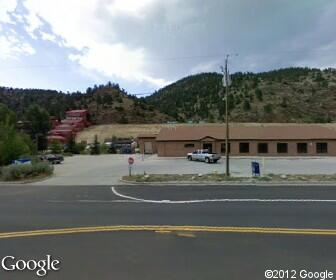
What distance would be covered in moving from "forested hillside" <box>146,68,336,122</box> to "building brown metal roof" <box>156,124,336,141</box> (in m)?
45.9

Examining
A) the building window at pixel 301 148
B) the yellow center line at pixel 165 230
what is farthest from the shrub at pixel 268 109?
the yellow center line at pixel 165 230

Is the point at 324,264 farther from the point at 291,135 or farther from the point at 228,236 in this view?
the point at 291,135

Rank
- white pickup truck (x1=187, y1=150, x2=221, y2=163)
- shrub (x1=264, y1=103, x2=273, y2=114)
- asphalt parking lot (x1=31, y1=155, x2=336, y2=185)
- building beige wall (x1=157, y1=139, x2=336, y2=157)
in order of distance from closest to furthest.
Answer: asphalt parking lot (x1=31, y1=155, x2=336, y2=185) → white pickup truck (x1=187, y1=150, x2=221, y2=163) → building beige wall (x1=157, y1=139, x2=336, y2=157) → shrub (x1=264, y1=103, x2=273, y2=114)

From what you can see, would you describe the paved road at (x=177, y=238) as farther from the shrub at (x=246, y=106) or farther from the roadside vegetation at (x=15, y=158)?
the shrub at (x=246, y=106)

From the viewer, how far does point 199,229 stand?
10.0m

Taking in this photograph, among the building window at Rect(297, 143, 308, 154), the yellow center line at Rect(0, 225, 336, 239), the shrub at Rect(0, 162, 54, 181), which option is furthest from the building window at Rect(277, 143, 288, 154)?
the yellow center line at Rect(0, 225, 336, 239)

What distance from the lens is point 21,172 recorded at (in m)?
29.2

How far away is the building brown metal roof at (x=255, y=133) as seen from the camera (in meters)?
57.3

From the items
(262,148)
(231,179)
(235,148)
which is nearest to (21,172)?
(231,179)

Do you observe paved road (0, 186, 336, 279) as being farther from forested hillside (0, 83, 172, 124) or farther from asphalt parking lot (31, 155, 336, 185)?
forested hillside (0, 83, 172, 124)

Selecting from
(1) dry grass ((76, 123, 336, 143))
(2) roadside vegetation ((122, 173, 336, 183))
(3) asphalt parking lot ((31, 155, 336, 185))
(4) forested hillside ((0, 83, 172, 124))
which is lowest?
(3) asphalt parking lot ((31, 155, 336, 185))

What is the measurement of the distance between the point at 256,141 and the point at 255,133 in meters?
1.88

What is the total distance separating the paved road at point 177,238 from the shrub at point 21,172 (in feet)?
43.3

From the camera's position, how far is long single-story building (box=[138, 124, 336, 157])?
56594 millimetres
